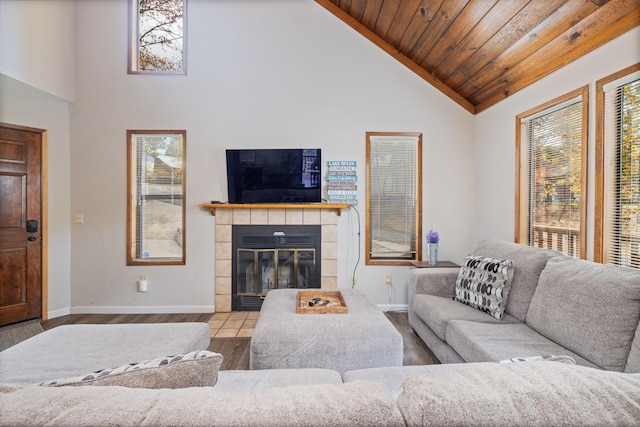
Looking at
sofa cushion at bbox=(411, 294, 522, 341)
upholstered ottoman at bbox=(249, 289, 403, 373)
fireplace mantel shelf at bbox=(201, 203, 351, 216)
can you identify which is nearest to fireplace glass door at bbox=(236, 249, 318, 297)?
fireplace mantel shelf at bbox=(201, 203, 351, 216)

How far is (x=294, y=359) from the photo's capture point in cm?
179

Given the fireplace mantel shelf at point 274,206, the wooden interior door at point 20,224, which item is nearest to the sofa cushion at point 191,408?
the fireplace mantel shelf at point 274,206

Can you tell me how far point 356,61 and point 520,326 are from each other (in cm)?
319

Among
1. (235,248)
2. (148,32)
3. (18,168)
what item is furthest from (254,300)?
(148,32)

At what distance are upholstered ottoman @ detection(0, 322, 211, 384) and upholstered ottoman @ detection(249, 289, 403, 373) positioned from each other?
0.37 m

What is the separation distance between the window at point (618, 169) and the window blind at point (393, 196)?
5.97ft

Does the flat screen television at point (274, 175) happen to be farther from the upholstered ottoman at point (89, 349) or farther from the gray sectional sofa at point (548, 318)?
the upholstered ottoman at point (89, 349)

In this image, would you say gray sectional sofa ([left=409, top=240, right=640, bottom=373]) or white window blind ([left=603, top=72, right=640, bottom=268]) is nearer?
gray sectional sofa ([left=409, top=240, right=640, bottom=373])

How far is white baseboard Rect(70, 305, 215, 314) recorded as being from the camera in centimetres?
357

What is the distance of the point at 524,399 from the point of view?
24.1 inches

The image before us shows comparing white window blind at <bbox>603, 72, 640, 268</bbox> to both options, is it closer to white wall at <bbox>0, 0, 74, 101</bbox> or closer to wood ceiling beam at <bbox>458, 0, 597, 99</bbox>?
wood ceiling beam at <bbox>458, 0, 597, 99</bbox>

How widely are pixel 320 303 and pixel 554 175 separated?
231 centimetres

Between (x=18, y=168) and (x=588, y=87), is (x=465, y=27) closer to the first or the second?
(x=588, y=87)

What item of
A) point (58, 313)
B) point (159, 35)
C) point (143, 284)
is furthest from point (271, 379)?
point (159, 35)
